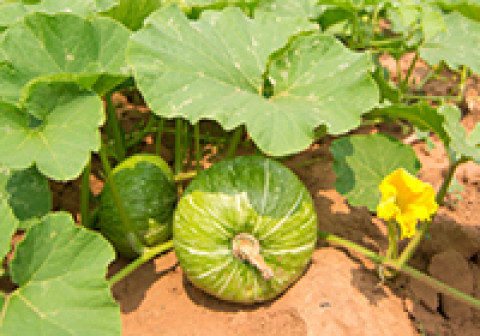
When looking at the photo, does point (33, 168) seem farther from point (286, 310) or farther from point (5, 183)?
point (286, 310)

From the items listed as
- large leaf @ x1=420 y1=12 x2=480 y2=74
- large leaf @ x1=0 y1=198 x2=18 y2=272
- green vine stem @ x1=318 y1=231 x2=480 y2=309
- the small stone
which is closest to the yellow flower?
green vine stem @ x1=318 y1=231 x2=480 y2=309

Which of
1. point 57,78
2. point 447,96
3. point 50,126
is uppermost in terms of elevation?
point 57,78

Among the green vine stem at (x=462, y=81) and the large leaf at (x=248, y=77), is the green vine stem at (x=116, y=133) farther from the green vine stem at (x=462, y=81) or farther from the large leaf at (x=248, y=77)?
the green vine stem at (x=462, y=81)

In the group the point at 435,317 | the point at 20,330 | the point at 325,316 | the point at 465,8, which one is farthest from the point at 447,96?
the point at 20,330

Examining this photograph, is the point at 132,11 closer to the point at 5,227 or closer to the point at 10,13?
the point at 10,13

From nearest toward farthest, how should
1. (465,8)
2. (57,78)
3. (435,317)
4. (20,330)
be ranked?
(20,330) → (57,78) → (435,317) → (465,8)

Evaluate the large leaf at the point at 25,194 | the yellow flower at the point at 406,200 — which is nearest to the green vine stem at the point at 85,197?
the large leaf at the point at 25,194

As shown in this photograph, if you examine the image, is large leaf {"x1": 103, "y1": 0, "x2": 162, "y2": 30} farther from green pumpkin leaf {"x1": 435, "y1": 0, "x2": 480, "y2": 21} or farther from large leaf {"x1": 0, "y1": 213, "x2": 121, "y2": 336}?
green pumpkin leaf {"x1": 435, "y1": 0, "x2": 480, "y2": 21}
